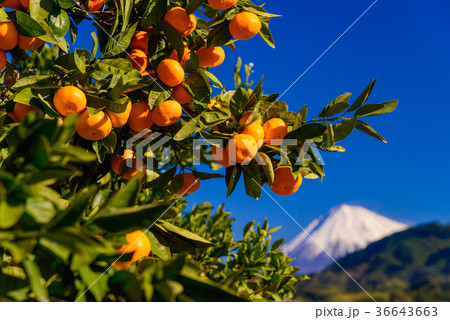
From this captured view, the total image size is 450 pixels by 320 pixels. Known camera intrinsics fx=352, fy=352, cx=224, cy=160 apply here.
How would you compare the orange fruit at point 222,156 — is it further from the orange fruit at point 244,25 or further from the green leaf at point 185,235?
the orange fruit at point 244,25

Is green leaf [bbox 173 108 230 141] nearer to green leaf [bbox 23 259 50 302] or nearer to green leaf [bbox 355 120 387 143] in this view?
green leaf [bbox 355 120 387 143]

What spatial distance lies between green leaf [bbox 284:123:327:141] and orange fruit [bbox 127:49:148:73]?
55cm

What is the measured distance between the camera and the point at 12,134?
103 centimetres

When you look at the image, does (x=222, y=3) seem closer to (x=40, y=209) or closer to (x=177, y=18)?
(x=177, y=18)

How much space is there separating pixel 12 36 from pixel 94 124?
15.5 inches

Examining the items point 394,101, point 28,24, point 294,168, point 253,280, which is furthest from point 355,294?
point 253,280

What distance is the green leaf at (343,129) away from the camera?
0.93 meters

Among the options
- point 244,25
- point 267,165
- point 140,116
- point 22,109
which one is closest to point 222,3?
point 244,25

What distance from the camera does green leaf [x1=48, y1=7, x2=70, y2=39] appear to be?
110 centimetres

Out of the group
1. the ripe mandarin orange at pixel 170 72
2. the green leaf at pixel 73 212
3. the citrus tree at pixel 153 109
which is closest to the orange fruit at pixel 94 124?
the citrus tree at pixel 153 109

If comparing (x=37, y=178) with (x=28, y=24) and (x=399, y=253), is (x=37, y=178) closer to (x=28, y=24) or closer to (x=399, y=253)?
(x=28, y=24)

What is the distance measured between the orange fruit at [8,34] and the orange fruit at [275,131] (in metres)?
0.82

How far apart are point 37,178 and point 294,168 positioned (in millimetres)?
746

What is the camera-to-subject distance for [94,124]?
1004 mm
